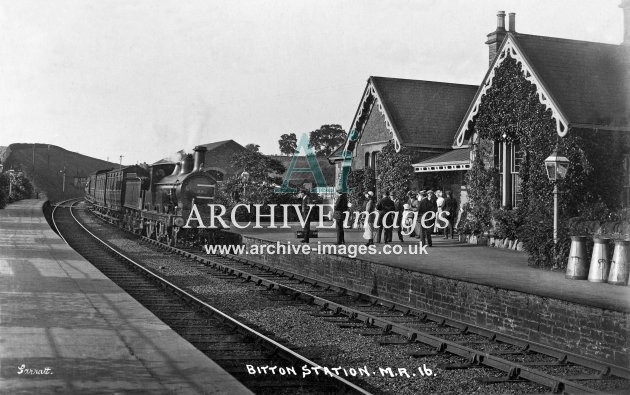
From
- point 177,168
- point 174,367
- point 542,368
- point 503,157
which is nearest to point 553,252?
point 542,368

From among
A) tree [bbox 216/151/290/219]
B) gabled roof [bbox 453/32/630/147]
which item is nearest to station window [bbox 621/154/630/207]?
gabled roof [bbox 453/32/630/147]

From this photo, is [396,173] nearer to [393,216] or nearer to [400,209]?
[400,209]

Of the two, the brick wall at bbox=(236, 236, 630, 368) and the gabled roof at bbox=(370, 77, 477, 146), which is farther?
the gabled roof at bbox=(370, 77, 477, 146)

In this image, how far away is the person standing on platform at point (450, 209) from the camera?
18.4m

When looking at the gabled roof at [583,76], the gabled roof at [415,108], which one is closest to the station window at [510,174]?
the gabled roof at [583,76]

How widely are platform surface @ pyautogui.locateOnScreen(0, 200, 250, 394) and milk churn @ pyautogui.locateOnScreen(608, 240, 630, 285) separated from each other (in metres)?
6.82

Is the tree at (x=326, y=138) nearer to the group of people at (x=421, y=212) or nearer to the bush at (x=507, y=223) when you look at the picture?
the group of people at (x=421, y=212)

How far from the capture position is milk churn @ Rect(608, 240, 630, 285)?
10.0 metres

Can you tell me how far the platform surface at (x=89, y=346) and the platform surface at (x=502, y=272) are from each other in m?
4.93

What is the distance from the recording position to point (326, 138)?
178 feet

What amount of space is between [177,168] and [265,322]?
15.7 metres

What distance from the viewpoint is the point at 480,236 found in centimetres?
1788

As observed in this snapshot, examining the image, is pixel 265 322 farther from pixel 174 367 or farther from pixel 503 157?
pixel 503 157
